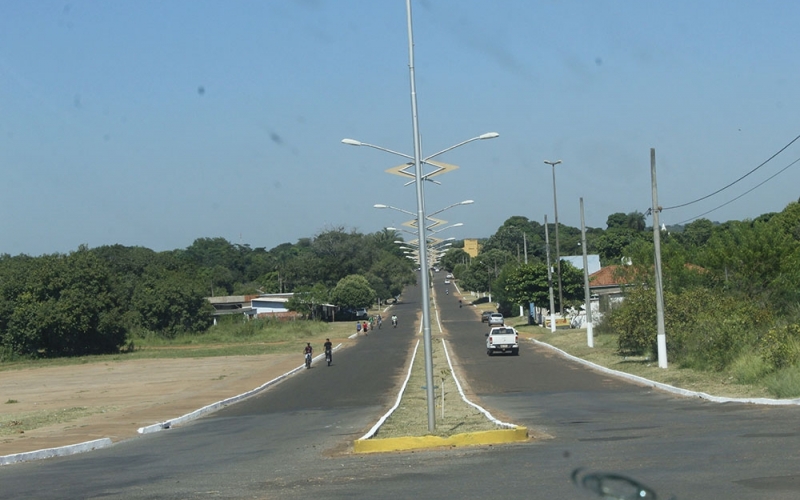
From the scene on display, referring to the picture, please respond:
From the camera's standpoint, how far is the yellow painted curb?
15.5 meters

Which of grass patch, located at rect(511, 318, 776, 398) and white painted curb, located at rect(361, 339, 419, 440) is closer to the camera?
white painted curb, located at rect(361, 339, 419, 440)

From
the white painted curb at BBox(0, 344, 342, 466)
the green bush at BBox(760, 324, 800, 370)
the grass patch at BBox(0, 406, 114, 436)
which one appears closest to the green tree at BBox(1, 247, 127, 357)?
the white painted curb at BBox(0, 344, 342, 466)

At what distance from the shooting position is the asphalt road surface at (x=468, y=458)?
10594 mm

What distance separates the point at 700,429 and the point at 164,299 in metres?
81.5

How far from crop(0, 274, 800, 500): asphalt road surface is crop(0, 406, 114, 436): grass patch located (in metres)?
4.60

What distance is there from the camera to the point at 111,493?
11.8 metres

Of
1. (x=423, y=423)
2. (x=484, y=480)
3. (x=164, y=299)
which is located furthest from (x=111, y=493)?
(x=164, y=299)

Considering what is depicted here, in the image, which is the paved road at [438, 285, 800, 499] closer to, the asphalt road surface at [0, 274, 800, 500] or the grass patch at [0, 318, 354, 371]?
the asphalt road surface at [0, 274, 800, 500]

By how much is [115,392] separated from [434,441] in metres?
26.2

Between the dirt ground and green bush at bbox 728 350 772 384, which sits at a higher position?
green bush at bbox 728 350 772 384

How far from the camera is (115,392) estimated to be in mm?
38312

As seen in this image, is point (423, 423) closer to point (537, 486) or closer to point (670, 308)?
point (537, 486)

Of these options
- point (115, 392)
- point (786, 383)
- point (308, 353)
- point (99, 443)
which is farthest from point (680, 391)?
point (308, 353)

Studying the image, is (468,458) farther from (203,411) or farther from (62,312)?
(62,312)
